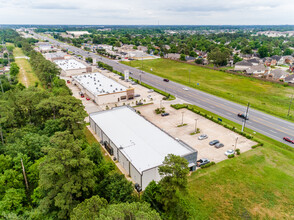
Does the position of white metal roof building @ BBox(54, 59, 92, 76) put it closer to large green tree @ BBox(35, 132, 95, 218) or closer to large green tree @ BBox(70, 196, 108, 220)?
large green tree @ BBox(35, 132, 95, 218)

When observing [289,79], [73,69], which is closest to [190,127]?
[289,79]

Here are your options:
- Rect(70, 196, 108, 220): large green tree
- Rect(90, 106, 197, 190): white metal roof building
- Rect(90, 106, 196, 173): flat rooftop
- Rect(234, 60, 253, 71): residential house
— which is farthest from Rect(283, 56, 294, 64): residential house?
Rect(70, 196, 108, 220): large green tree

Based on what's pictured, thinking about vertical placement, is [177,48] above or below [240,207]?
above

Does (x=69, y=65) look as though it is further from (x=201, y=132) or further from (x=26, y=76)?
(x=201, y=132)

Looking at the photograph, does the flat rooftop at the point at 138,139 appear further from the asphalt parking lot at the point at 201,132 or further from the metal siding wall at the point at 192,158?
the asphalt parking lot at the point at 201,132

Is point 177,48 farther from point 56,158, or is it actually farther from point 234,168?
point 56,158

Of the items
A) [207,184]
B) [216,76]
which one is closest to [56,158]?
[207,184]

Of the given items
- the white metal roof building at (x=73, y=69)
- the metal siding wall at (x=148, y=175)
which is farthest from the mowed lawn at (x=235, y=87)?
the metal siding wall at (x=148, y=175)
